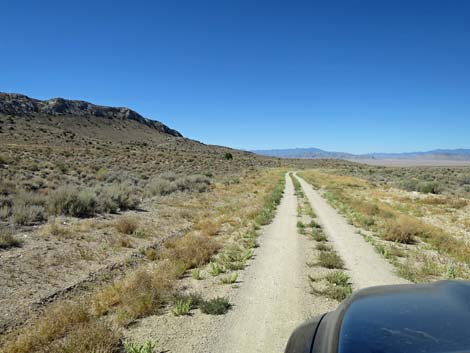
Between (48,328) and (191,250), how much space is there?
4554 millimetres

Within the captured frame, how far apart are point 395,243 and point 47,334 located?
11.0 meters

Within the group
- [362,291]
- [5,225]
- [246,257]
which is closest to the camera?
[362,291]

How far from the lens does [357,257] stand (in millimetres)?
9109

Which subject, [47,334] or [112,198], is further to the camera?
[112,198]

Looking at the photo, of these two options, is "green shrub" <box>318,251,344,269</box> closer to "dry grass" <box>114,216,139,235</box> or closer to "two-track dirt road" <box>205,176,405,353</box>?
"two-track dirt road" <box>205,176,405,353</box>

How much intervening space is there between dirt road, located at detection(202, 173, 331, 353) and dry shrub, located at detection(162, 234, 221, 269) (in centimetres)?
145

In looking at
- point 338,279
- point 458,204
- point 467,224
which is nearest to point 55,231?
point 338,279

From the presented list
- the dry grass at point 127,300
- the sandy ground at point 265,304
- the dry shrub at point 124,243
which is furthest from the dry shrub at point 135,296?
the dry shrub at point 124,243

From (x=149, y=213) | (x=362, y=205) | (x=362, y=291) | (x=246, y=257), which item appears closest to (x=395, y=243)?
(x=246, y=257)

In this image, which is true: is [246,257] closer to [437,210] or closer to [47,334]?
[47,334]

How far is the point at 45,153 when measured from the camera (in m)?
40.5

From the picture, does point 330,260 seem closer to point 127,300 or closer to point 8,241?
point 127,300

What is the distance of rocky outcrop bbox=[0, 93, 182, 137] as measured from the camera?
82.9m

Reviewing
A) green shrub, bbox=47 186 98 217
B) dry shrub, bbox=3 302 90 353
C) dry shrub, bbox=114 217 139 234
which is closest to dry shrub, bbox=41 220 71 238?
dry shrub, bbox=114 217 139 234
